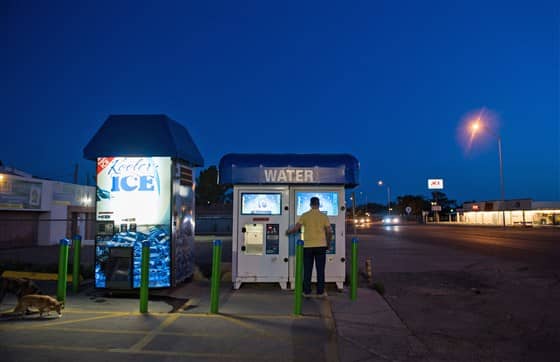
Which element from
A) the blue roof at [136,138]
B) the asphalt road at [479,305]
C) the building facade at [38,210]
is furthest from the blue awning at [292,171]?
the building facade at [38,210]

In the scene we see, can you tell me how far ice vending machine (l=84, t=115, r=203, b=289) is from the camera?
28.7 ft

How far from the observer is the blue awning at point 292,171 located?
892 centimetres

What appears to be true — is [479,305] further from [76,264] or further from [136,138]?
[76,264]

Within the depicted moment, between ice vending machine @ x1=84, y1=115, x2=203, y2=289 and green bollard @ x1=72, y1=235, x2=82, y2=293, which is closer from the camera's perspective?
green bollard @ x1=72, y1=235, x2=82, y2=293

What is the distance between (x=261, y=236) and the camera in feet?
29.7

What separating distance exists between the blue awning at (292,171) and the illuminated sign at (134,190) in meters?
1.33

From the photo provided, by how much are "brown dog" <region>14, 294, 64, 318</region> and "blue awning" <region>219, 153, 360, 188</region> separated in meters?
3.88

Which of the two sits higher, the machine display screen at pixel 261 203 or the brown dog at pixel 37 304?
the machine display screen at pixel 261 203

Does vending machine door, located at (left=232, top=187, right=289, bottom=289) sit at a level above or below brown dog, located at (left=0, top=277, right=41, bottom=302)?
above

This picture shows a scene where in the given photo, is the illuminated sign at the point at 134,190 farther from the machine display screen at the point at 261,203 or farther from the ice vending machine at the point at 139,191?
the machine display screen at the point at 261,203

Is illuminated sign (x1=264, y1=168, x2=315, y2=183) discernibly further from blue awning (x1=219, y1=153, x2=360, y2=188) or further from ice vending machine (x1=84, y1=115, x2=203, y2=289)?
ice vending machine (x1=84, y1=115, x2=203, y2=289)

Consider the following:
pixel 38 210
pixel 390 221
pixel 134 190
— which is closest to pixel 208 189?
pixel 390 221

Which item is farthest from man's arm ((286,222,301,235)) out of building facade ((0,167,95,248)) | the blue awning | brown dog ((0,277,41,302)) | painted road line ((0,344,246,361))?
building facade ((0,167,95,248))

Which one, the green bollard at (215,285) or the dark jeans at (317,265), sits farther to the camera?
the dark jeans at (317,265)
